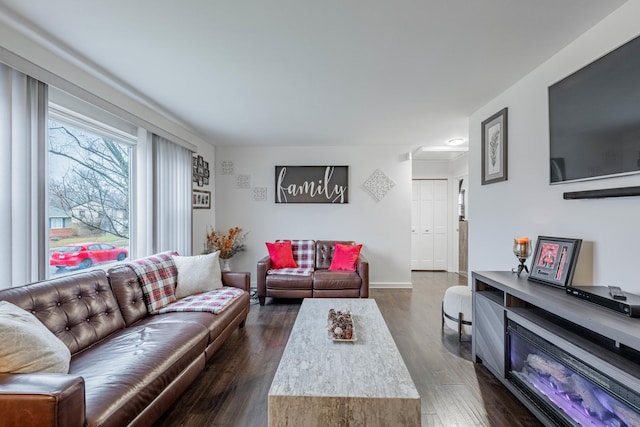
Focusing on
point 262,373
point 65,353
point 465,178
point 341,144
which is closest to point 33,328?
point 65,353

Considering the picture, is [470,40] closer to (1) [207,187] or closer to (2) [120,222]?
(2) [120,222]

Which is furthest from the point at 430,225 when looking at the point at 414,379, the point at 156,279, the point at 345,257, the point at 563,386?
the point at 156,279

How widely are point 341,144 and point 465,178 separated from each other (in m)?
2.94

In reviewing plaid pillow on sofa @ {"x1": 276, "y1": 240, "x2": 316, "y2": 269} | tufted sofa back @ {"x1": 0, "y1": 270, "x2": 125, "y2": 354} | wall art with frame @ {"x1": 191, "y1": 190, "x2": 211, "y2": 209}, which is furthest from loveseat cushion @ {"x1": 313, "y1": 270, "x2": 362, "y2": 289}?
tufted sofa back @ {"x1": 0, "y1": 270, "x2": 125, "y2": 354}

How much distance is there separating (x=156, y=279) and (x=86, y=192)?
103 cm

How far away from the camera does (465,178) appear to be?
591 centimetres

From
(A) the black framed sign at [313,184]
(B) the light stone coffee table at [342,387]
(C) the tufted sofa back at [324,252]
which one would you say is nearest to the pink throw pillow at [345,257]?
(C) the tufted sofa back at [324,252]

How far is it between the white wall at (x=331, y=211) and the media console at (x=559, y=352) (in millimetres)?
2504

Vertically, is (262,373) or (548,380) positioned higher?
(548,380)

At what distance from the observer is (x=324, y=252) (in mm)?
4543

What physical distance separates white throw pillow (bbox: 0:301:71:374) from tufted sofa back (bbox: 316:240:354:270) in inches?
129

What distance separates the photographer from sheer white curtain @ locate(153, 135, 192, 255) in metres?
3.26

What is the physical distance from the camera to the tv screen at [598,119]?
1521 millimetres

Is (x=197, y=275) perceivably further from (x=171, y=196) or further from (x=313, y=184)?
(x=313, y=184)
